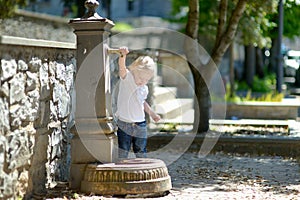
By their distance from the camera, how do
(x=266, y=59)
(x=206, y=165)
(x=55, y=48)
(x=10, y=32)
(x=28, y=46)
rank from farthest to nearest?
(x=266, y=59) → (x=10, y=32) → (x=206, y=165) → (x=55, y=48) → (x=28, y=46)

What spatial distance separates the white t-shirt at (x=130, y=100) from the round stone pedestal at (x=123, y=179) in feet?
2.97

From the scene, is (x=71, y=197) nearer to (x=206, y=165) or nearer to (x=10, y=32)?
(x=206, y=165)

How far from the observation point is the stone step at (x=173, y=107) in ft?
43.3

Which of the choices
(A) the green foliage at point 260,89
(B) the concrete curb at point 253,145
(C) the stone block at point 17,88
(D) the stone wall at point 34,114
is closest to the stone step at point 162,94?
(A) the green foliage at point 260,89

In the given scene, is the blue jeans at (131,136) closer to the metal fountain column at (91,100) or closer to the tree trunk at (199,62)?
the metal fountain column at (91,100)

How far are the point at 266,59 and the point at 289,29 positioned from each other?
10.00 m

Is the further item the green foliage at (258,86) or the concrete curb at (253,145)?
the green foliage at (258,86)

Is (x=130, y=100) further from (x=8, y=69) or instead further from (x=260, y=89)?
(x=260, y=89)

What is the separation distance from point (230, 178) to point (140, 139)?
1354 mm

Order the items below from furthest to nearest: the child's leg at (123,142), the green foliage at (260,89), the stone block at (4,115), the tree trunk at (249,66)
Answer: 1. the tree trunk at (249,66)
2. the green foliage at (260,89)
3. the child's leg at (123,142)
4. the stone block at (4,115)

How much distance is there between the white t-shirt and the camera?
706 cm

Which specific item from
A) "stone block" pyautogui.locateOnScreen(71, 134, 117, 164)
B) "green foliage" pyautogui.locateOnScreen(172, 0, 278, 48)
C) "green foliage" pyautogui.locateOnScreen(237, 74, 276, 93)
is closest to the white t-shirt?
"stone block" pyautogui.locateOnScreen(71, 134, 117, 164)

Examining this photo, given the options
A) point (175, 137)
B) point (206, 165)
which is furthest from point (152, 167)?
point (175, 137)

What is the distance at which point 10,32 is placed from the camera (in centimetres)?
1420
